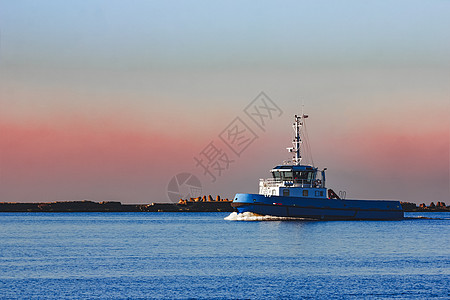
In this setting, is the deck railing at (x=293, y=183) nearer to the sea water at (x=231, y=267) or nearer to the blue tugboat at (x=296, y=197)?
the blue tugboat at (x=296, y=197)

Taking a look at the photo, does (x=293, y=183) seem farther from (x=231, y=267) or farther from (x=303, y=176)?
(x=231, y=267)

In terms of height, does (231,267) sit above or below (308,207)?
below

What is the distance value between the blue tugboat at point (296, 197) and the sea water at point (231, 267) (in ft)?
57.5

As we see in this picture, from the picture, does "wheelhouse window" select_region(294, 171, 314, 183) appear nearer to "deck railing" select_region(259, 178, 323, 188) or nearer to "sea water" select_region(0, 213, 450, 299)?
"deck railing" select_region(259, 178, 323, 188)

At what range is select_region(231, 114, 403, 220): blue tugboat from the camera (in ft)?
314

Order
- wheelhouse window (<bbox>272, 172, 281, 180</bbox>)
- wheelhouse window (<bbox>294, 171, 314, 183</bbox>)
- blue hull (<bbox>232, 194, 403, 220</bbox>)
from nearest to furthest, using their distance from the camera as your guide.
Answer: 1. blue hull (<bbox>232, 194, 403, 220</bbox>)
2. wheelhouse window (<bbox>294, 171, 314, 183</bbox>)
3. wheelhouse window (<bbox>272, 172, 281, 180</bbox>)

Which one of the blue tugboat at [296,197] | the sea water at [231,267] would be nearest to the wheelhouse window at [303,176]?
the blue tugboat at [296,197]

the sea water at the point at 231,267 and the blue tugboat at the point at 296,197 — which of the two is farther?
the blue tugboat at the point at 296,197

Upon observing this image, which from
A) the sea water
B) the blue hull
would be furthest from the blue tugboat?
the sea water

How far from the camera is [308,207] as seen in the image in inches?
3831

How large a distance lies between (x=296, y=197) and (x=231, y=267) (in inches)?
1901

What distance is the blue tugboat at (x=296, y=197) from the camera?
9581 cm

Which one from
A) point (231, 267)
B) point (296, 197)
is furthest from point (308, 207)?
point (231, 267)

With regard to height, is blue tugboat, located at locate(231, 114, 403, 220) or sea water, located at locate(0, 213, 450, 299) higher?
blue tugboat, located at locate(231, 114, 403, 220)
